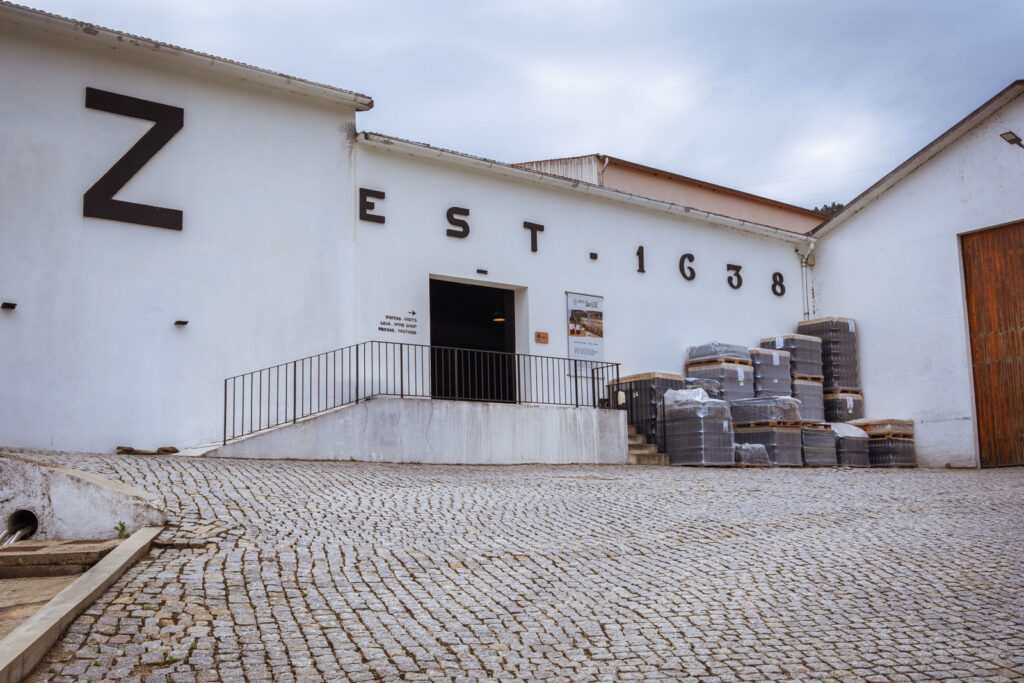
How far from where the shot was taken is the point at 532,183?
59.9 feet

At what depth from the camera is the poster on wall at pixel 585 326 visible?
60.0ft

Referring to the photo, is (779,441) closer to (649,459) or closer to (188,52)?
(649,459)

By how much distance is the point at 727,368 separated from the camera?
Result: 19.2m

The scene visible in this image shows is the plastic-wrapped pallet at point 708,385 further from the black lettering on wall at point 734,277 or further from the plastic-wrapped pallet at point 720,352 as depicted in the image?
the black lettering on wall at point 734,277

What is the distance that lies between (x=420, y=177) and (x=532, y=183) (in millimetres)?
2672

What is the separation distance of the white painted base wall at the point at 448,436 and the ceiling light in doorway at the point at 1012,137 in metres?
10.3

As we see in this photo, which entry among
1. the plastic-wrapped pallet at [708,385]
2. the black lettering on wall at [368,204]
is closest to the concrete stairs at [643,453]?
the plastic-wrapped pallet at [708,385]

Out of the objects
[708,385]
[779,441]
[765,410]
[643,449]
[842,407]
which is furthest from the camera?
Answer: [842,407]

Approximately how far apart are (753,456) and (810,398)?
151 inches

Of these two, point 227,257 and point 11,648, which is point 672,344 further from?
point 11,648

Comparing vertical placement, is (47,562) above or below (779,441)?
below

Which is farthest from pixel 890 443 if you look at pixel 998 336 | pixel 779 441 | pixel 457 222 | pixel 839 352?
pixel 457 222

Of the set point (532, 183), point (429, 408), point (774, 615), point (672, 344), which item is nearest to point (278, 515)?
point (774, 615)

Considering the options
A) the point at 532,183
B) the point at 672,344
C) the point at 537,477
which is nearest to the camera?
the point at 537,477
